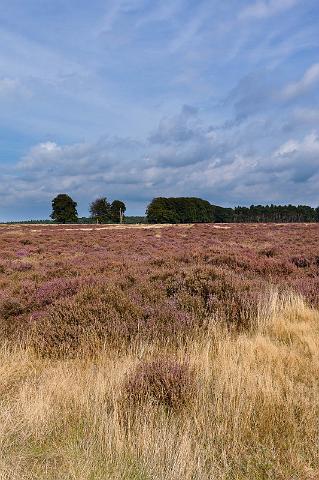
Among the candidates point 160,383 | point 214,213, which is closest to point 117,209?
point 214,213

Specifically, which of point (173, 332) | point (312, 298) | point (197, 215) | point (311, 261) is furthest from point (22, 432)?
point (197, 215)

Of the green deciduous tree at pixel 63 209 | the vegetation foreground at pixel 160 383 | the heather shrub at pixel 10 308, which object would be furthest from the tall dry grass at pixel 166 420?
the green deciduous tree at pixel 63 209

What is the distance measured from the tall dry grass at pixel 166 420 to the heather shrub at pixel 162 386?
51mm

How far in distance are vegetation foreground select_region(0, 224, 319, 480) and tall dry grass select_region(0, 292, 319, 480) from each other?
0.01 m

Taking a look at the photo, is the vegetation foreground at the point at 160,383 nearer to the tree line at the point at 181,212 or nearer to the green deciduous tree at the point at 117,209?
the tree line at the point at 181,212

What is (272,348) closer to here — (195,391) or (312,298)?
(195,391)

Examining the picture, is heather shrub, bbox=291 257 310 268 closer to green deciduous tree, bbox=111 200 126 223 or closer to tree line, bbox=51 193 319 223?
tree line, bbox=51 193 319 223

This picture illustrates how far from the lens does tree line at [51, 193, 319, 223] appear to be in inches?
3900

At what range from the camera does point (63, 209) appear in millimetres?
98688

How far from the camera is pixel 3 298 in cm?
830

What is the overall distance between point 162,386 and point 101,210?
10647 cm

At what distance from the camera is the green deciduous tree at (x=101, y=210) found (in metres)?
108

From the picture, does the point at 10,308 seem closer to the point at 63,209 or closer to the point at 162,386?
the point at 162,386

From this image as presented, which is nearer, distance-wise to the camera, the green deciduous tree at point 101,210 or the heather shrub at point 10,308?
the heather shrub at point 10,308
